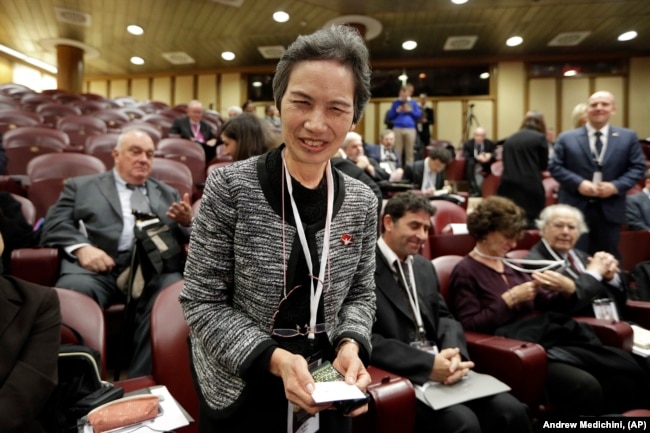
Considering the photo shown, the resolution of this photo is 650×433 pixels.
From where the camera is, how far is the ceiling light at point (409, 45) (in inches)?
331

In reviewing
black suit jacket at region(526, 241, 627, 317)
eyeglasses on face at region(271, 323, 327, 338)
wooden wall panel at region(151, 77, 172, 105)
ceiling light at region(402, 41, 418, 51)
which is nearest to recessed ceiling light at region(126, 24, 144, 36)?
wooden wall panel at region(151, 77, 172, 105)

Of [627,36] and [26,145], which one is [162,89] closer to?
[26,145]

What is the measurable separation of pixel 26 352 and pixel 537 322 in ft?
6.08

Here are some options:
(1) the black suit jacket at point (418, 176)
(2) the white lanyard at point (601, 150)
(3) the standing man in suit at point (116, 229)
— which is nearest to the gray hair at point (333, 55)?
(3) the standing man in suit at point (116, 229)

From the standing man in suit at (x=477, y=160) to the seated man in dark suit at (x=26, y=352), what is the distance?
600 centimetres

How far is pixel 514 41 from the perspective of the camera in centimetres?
821

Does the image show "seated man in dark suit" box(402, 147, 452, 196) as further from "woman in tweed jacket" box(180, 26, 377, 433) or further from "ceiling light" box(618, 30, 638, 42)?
"ceiling light" box(618, 30, 638, 42)

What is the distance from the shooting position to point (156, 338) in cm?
136

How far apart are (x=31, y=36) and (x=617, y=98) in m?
12.2

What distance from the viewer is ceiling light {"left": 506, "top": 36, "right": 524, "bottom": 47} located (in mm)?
8039

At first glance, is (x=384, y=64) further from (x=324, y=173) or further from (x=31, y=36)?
(x=324, y=173)

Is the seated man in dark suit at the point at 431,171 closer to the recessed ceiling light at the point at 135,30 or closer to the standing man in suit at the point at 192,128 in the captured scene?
the standing man in suit at the point at 192,128

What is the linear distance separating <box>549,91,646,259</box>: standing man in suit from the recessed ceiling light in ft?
25.1

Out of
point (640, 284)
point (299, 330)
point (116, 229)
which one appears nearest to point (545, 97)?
point (640, 284)
